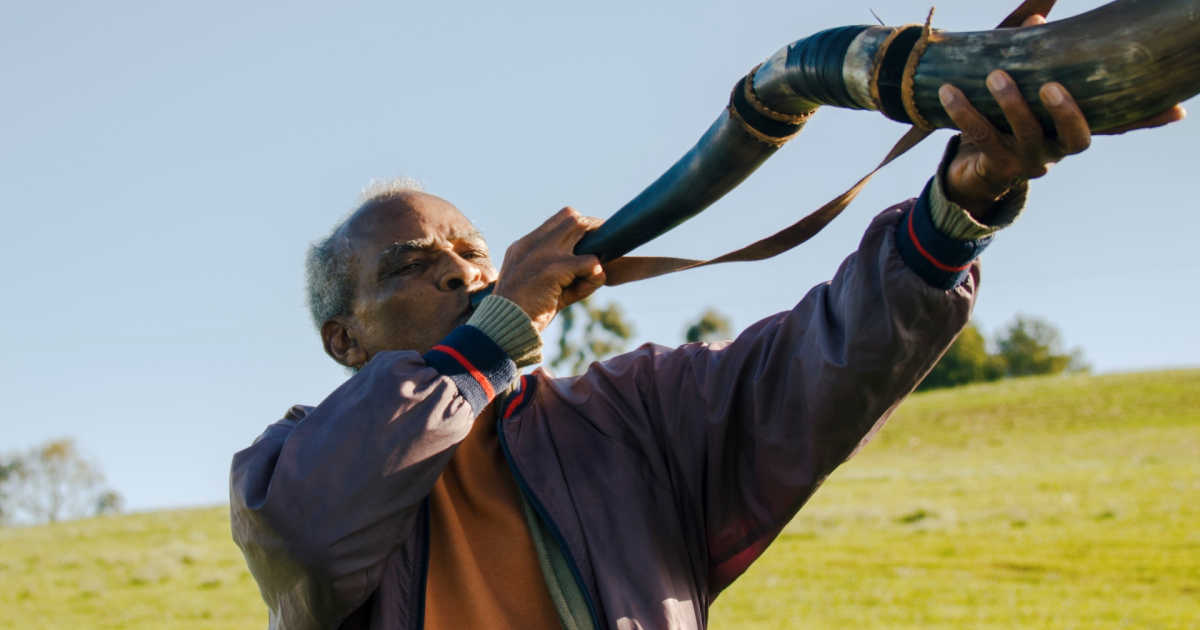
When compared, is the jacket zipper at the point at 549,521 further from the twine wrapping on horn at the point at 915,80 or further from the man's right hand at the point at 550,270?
the twine wrapping on horn at the point at 915,80

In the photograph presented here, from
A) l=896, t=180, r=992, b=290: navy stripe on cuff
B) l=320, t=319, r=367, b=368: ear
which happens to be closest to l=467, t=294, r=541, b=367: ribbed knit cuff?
l=320, t=319, r=367, b=368: ear

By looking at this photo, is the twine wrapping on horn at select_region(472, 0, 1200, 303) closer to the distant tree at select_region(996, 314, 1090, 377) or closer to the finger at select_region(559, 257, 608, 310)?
the finger at select_region(559, 257, 608, 310)

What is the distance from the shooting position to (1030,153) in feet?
6.25

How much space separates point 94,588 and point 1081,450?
73.1 feet

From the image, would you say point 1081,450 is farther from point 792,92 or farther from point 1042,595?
point 792,92

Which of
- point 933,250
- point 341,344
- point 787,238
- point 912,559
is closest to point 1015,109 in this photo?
point 933,250

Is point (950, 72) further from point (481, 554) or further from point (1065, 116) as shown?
point (481, 554)

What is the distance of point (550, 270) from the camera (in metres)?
2.70

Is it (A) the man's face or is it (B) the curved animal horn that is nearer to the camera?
(B) the curved animal horn

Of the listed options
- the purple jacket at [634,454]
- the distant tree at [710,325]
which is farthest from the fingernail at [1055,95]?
the distant tree at [710,325]

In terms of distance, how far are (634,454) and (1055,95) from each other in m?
1.25

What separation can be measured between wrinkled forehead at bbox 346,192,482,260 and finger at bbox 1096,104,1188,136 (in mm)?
1638

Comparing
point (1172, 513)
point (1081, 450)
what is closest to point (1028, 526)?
A: point (1172, 513)

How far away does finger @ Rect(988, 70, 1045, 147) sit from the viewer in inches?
72.3
